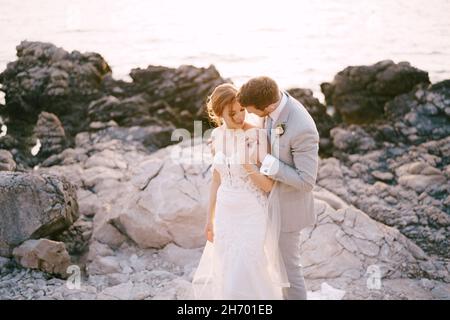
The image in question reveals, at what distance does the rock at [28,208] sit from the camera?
5.35m

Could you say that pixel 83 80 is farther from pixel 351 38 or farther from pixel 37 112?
pixel 351 38

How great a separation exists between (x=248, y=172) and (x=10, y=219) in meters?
3.03

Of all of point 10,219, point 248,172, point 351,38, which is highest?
point 351,38

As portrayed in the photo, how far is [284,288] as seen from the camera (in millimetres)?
3812

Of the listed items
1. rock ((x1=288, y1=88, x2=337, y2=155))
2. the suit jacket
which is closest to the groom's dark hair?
the suit jacket

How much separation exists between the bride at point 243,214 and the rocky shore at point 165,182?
3.62 feet

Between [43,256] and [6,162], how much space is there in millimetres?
2829

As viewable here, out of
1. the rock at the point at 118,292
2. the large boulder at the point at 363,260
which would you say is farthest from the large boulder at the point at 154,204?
the large boulder at the point at 363,260

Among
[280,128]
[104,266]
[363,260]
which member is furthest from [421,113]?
[280,128]

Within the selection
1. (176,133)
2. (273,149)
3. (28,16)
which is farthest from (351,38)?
(273,149)

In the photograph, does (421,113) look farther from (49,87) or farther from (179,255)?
(49,87)

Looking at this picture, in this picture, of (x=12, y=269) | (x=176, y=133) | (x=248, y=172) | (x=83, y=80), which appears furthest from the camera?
(x=83, y=80)

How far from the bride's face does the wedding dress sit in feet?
0.18
